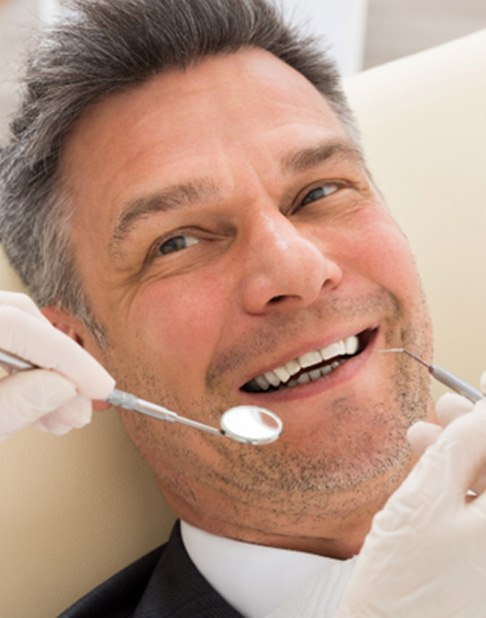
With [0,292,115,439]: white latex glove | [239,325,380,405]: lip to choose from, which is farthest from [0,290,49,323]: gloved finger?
[239,325,380,405]: lip

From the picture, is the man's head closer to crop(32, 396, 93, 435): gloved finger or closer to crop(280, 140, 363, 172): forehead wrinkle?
crop(280, 140, 363, 172): forehead wrinkle

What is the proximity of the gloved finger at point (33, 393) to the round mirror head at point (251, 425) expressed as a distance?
0.20 metres

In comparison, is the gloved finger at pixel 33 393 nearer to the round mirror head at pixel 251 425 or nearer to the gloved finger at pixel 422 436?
the round mirror head at pixel 251 425

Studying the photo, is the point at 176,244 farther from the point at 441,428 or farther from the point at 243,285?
the point at 441,428

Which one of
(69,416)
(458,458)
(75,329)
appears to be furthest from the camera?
(75,329)

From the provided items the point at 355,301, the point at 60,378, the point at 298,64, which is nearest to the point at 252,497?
the point at 355,301

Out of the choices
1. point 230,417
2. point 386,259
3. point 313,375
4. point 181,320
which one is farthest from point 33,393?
point 386,259

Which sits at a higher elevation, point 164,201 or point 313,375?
point 164,201

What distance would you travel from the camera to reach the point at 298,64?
171cm

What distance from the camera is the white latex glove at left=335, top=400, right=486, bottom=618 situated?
1074 millimetres

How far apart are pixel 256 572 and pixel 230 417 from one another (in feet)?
1.13

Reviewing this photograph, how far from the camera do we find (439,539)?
1.08 metres

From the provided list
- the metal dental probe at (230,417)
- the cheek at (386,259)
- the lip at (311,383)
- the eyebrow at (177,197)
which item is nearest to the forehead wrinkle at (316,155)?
the eyebrow at (177,197)

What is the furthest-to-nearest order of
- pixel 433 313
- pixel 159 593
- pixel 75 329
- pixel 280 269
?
pixel 433 313 → pixel 75 329 → pixel 159 593 → pixel 280 269
